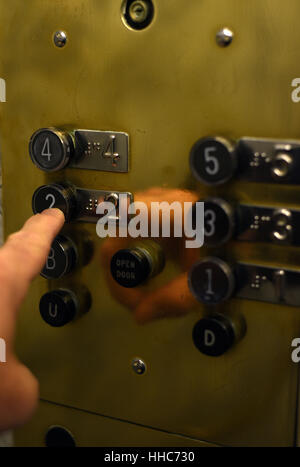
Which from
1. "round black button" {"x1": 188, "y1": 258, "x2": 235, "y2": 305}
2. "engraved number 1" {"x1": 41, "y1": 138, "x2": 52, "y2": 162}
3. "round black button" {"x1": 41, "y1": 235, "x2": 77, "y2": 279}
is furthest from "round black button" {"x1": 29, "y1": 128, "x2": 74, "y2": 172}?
"round black button" {"x1": 188, "y1": 258, "x2": 235, "y2": 305}

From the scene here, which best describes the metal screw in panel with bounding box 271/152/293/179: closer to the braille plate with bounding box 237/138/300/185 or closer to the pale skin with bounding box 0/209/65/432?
the braille plate with bounding box 237/138/300/185

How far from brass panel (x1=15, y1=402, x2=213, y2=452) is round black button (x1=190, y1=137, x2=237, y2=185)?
38cm

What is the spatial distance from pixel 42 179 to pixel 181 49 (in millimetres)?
266

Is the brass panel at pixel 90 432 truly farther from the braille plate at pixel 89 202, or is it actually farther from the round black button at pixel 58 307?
the braille plate at pixel 89 202

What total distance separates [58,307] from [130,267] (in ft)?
0.44

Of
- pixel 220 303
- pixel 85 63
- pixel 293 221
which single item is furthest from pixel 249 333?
pixel 85 63

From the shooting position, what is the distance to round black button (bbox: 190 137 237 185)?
0.65 m

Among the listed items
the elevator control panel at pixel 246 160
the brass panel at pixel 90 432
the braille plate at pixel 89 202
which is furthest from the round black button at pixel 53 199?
the brass panel at pixel 90 432

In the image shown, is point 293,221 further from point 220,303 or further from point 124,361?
point 124,361

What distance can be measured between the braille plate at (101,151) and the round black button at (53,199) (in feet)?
0.14

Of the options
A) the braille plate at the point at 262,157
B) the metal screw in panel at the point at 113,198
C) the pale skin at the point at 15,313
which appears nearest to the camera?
the pale skin at the point at 15,313

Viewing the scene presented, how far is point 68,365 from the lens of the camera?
32.9 inches

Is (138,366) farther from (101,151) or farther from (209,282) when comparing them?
(101,151)

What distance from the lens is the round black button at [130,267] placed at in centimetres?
71
